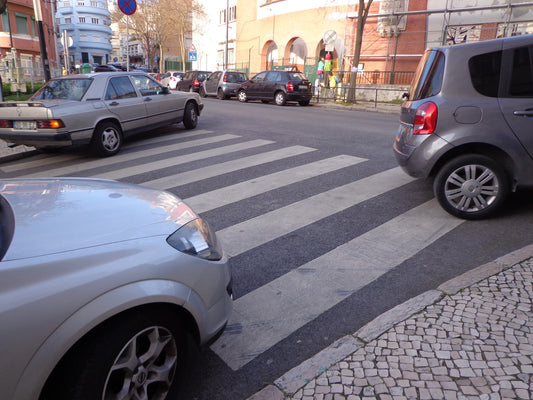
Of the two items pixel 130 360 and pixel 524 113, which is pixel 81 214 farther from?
pixel 524 113

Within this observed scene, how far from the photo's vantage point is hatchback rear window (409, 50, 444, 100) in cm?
475

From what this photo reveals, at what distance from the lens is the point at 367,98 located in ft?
76.9

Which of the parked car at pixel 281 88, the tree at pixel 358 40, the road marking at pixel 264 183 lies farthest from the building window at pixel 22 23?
the road marking at pixel 264 183

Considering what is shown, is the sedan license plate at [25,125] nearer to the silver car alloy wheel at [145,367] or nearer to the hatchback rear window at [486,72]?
the silver car alloy wheel at [145,367]

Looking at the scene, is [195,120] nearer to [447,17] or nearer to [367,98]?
[367,98]

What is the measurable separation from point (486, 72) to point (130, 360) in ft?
14.8

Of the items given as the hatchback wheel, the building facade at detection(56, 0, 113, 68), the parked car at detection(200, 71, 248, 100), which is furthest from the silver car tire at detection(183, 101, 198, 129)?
the building facade at detection(56, 0, 113, 68)

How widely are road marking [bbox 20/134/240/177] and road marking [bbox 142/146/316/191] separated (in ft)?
5.90

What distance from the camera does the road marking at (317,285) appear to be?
9.33 ft

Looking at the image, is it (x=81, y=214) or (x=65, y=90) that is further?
(x=65, y=90)

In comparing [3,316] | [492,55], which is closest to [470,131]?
[492,55]

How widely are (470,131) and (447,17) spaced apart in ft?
74.5

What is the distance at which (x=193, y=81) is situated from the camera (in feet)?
89.2

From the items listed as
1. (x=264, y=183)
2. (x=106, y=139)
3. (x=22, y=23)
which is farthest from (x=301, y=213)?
(x=22, y=23)
